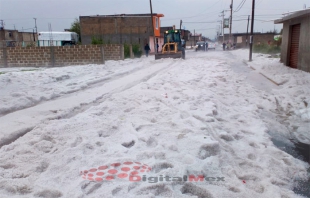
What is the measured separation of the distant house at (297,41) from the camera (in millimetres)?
14066

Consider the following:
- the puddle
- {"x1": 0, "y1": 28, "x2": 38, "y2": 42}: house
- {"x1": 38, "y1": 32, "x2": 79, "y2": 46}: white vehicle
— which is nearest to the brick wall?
the puddle

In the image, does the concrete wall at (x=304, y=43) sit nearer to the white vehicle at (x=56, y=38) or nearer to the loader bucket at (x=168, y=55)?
the loader bucket at (x=168, y=55)

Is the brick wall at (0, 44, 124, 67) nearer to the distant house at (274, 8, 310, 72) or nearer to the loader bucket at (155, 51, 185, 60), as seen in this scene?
the loader bucket at (155, 51, 185, 60)

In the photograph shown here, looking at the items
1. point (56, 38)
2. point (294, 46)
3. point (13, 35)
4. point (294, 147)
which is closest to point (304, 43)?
point (294, 46)

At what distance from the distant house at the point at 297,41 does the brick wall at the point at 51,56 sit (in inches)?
489

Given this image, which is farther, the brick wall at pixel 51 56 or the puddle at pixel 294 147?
the brick wall at pixel 51 56

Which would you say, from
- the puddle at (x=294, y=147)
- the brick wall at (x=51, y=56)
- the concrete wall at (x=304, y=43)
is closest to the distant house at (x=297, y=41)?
the concrete wall at (x=304, y=43)

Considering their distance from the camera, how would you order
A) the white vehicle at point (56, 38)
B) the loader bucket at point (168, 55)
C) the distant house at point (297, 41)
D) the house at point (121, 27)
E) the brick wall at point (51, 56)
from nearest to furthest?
the distant house at point (297, 41) < the brick wall at point (51, 56) < the loader bucket at point (168, 55) < the white vehicle at point (56, 38) < the house at point (121, 27)

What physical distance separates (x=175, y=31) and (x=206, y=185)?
83.1 ft

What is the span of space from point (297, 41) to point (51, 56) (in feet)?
55.5

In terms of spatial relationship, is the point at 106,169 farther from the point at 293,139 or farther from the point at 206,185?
the point at 293,139

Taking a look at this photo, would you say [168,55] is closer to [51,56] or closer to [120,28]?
[51,56]

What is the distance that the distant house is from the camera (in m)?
14.1

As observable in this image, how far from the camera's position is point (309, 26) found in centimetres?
1380
